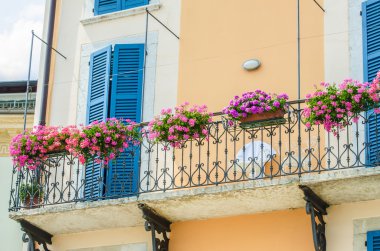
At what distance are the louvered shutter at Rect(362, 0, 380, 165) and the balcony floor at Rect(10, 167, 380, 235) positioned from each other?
546 millimetres

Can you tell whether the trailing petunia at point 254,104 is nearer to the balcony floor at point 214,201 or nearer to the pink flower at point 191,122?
the pink flower at point 191,122

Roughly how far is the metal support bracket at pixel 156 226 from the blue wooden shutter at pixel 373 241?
2701 millimetres

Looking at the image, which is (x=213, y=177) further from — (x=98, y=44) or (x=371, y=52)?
(x=98, y=44)

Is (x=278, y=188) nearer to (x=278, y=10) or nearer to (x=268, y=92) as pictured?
(x=268, y=92)

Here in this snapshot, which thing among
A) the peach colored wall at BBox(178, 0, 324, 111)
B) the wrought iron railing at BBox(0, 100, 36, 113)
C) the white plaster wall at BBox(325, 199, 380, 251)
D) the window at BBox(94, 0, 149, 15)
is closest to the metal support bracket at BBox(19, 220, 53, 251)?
the peach colored wall at BBox(178, 0, 324, 111)

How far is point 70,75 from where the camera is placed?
52.0ft

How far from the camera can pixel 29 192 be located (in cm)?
1453

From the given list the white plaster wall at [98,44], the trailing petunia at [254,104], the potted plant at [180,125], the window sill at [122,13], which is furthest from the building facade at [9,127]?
the trailing petunia at [254,104]

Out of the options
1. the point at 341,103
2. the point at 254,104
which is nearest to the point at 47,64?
the point at 254,104

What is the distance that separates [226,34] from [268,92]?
1.15 m

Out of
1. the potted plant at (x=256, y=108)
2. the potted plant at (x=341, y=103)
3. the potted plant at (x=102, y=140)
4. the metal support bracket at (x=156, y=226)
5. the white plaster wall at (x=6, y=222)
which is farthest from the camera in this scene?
the white plaster wall at (x=6, y=222)

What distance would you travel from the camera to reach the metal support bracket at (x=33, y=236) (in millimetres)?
14477

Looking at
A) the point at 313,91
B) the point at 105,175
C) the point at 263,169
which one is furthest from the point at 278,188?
the point at 105,175

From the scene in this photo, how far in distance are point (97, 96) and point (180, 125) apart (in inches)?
87.7
